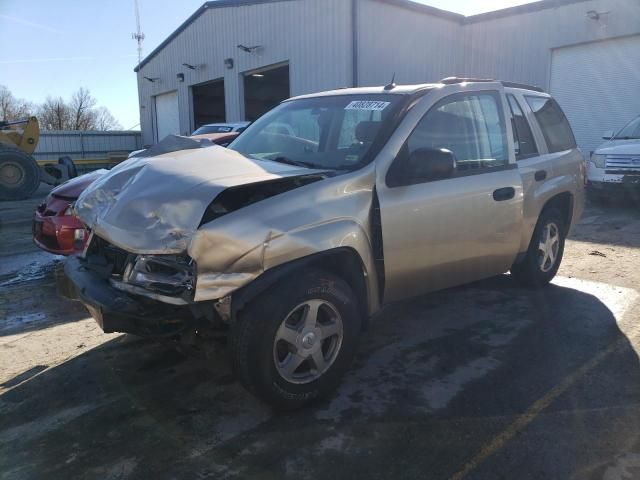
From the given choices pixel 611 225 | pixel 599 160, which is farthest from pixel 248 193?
pixel 599 160

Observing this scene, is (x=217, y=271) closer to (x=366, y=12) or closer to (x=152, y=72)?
(x=366, y=12)

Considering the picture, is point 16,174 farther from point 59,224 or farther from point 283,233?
point 283,233

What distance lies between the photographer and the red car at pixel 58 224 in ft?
16.9

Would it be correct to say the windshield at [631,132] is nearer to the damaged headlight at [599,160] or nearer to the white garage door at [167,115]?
the damaged headlight at [599,160]

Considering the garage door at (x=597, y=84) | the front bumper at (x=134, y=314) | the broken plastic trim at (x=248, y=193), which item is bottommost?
the front bumper at (x=134, y=314)

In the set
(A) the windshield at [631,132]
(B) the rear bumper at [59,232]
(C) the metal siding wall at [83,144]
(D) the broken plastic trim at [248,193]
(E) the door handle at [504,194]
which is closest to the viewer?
(D) the broken plastic trim at [248,193]

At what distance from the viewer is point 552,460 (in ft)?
8.68

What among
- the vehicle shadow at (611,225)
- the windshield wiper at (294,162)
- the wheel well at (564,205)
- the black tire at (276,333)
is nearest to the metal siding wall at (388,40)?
the vehicle shadow at (611,225)

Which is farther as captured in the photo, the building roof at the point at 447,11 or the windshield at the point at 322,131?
the building roof at the point at 447,11

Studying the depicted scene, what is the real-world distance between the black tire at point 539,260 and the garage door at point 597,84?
12.0 m

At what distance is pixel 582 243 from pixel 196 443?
6676 mm

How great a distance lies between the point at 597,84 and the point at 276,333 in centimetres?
1599

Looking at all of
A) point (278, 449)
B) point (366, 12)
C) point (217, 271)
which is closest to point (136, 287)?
point (217, 271)

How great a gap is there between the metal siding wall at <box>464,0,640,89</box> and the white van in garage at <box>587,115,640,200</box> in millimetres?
5629
